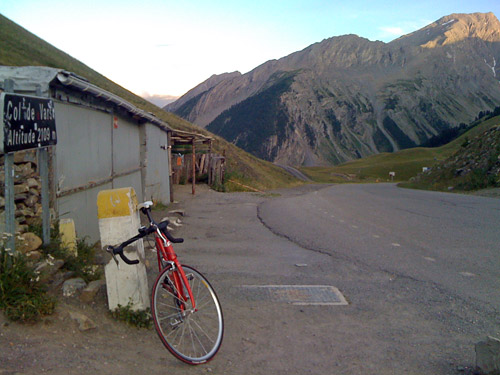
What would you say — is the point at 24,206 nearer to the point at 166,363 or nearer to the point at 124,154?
the point at 166,363

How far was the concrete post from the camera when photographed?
4.75 m

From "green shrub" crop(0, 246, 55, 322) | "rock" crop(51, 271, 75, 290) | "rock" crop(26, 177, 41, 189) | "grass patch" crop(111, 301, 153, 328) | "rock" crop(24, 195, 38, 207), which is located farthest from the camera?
"rock" crop(26, 177, 41, 189)

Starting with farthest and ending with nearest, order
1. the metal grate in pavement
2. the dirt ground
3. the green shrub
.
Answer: the metal grate in pavement
the green shrub
the dirt ground

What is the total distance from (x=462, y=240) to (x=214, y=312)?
693cm

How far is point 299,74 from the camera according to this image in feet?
553

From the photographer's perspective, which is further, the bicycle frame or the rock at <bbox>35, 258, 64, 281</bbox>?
the rock at <bbox>35, 258, 64, 281</bbox>

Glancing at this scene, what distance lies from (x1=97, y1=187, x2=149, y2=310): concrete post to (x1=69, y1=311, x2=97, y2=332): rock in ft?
1.18

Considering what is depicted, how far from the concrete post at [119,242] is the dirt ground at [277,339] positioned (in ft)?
0.84

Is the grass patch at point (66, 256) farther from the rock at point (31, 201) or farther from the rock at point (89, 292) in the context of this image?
the rock at point (89, 292)

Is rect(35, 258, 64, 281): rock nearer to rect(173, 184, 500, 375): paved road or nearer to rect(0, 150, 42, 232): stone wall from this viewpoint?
rect(0, 150, 42, 232): stone wall

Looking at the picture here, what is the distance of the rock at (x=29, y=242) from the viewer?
5.26 meters

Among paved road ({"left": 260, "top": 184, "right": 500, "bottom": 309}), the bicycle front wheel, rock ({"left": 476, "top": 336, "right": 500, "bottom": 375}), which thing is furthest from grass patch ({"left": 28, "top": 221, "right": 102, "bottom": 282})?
paved road ({"left": 260, "top": 184, "right": 500, "bottom": 309})

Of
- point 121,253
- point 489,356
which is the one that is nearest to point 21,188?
point 121,253

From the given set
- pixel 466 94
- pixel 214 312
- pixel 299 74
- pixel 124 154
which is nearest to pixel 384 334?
pixel 214 312
